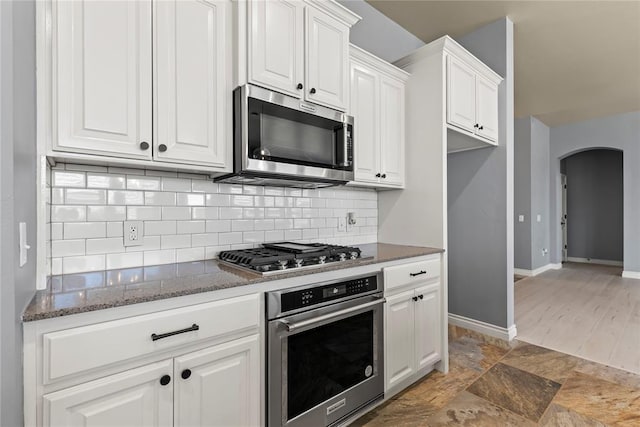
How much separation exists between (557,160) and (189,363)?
7.84 meters

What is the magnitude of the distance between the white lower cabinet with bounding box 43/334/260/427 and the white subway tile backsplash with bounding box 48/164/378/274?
2.16ft

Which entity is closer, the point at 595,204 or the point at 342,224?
the point at 342,224

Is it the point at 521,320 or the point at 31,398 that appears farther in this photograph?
the point at 521,320

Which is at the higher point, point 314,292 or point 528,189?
point 528,189

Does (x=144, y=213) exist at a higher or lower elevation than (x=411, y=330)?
higher

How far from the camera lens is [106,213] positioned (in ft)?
5.12

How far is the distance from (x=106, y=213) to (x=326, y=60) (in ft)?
4.88

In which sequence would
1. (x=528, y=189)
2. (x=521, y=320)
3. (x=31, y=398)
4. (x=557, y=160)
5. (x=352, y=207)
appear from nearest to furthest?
1. (x=31, y=398)
2. (x=352, y=207)
3. (x=521, y=320)
4. (x=528, y=189)
5. (x=557, y=160)

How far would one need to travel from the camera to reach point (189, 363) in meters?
1.22

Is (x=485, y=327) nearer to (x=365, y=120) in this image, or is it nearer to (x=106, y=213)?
(x=365, y=120)

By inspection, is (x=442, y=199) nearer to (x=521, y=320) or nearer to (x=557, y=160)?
(x=521, y=320)

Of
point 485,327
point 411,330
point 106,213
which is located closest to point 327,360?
point 411,330

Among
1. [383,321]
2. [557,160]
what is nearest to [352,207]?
[383,321]

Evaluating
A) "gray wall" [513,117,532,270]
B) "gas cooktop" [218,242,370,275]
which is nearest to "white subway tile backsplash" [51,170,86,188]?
"gas cooktop" [218,242,370,275]
